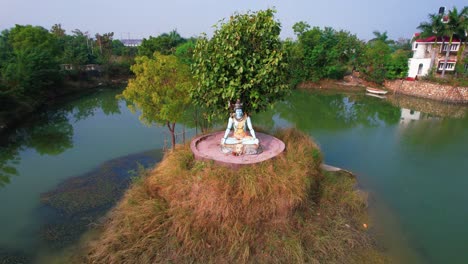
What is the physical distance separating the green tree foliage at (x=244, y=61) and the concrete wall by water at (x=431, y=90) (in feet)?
73.6

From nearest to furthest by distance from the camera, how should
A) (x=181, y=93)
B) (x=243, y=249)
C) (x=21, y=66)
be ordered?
(x=243, y=249), (x=181, y=93), (x=21, y=66)

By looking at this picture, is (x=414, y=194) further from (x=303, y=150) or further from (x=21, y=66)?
(x=21, y=66)

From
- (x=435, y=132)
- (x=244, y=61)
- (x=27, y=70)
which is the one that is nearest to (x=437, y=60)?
(x=435, y=132)

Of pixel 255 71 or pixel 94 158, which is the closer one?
pixel 255 71

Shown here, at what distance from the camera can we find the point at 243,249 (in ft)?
18.4

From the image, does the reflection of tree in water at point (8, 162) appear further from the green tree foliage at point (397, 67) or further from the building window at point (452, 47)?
the building window at point (452, 47)

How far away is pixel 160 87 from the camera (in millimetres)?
8758

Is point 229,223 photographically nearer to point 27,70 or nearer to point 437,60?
point 27,70

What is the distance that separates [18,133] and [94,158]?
655 cm

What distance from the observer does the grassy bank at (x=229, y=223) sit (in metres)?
5.66

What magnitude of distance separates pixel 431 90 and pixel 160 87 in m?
24.3

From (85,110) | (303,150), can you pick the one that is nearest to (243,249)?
(303,150)

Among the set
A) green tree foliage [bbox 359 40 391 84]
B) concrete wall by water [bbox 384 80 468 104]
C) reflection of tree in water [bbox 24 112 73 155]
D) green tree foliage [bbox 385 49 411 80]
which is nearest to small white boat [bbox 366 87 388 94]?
concrete wall by water [bbox 384 80 468 104]

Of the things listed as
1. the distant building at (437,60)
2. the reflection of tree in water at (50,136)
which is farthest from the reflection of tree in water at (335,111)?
the reflection of tree in water at (50,136)
